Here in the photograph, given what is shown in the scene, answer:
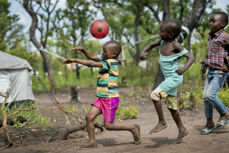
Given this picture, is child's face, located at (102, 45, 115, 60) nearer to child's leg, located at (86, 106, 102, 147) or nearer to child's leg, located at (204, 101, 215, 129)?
child's leg, located at (86, 106, 102, 147)

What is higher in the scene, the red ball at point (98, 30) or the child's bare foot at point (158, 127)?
the red ball at point (98, 30)

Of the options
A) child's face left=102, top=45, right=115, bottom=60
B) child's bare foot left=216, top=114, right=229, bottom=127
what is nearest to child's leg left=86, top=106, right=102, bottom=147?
child's face left=102, top=45, right=115, bottom=60

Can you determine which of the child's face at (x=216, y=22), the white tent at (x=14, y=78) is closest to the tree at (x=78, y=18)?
the white tent at (x=14, y=78)

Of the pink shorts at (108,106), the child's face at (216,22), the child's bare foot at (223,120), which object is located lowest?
the child's bare foot at (223,120)

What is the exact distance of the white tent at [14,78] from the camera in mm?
9086

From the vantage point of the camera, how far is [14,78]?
954 centimetres

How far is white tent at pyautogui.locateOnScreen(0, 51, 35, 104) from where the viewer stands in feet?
29.8

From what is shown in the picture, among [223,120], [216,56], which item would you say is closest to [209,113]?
[223,120]

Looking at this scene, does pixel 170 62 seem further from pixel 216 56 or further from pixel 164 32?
pixel 216 56

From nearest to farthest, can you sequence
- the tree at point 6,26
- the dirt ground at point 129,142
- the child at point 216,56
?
the dirt ground at point 129,142 → the child at point 216,56 → the tree at point 6,26

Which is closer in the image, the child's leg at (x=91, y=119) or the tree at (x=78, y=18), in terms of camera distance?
the child's leg at (x=91, y=119)

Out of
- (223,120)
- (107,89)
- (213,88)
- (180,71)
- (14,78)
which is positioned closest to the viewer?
(180,71)

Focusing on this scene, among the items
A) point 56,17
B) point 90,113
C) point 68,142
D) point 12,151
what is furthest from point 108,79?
point 56,17

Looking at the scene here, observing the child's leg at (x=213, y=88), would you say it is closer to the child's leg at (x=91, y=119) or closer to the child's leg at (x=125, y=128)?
the child's leg at (x=125, y=128)
